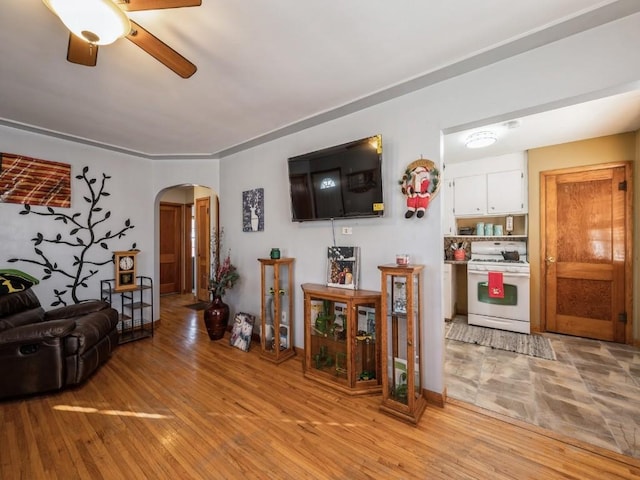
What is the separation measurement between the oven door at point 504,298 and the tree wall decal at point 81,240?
5170mm

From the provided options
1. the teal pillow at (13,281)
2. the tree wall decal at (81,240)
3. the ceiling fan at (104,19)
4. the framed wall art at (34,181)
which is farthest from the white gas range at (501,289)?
the framed wall art at (34,181)

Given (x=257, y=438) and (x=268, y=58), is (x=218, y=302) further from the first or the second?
(x=268, y=58)

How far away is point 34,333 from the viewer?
7.25ft

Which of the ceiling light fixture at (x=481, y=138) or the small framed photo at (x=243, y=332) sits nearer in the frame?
the ceiling light fixture at (x=481, y=138)

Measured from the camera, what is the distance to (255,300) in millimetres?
3586

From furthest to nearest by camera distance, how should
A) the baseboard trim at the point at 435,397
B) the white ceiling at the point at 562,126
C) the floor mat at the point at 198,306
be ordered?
the floor mat at the point at 198,306
the white ceiling at the point at 562,126
the baseboard trim at the point at 435,397

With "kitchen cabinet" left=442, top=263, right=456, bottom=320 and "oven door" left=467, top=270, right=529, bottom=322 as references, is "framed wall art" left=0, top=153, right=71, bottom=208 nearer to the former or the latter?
"kitchen cabinet" left=442, top=263, right=456, bottom=320

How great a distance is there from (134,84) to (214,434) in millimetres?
2732

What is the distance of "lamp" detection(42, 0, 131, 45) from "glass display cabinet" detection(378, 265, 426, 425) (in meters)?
2.01

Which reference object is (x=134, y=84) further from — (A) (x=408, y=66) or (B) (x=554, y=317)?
(B) (x=554, y=317)

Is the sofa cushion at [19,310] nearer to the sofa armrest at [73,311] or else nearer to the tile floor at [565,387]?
the sofa armrest at [73,311]

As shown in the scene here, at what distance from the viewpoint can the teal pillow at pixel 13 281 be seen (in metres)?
2.62

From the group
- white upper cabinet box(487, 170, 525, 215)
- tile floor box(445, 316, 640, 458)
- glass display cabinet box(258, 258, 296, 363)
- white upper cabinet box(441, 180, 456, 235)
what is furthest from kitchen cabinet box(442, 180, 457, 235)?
glass display cabinet box(258, 258, 296, 363)

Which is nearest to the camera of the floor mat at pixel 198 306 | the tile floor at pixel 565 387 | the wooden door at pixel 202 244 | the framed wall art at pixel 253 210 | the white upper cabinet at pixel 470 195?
the tile floor at pixel 565 387
